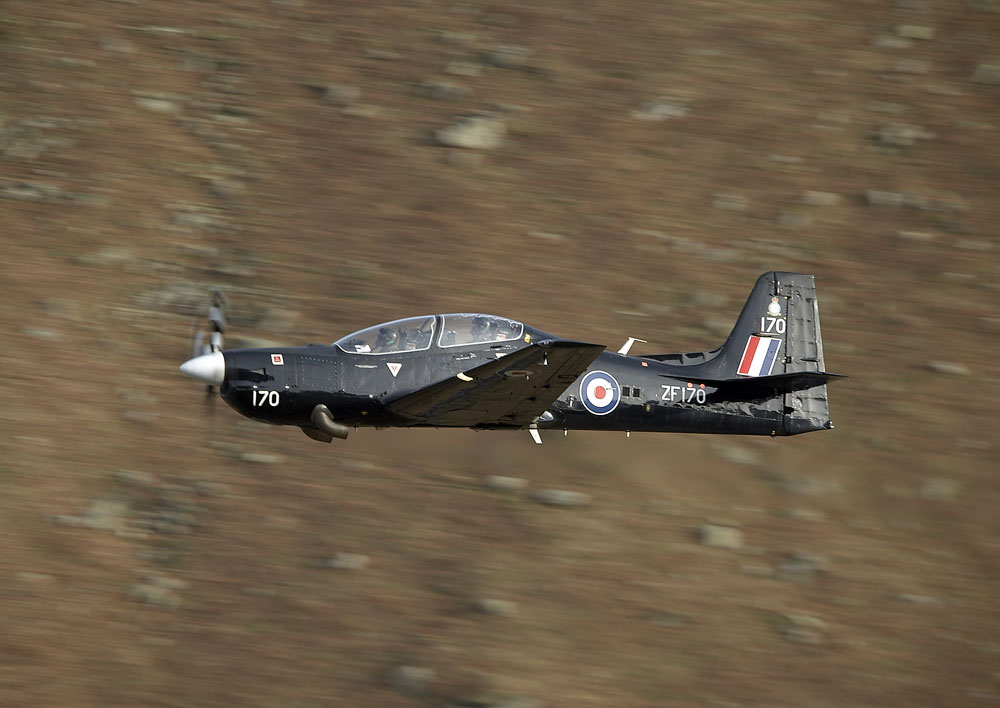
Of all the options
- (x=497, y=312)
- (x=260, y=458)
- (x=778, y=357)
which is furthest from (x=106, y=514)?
(x=778, y=357)

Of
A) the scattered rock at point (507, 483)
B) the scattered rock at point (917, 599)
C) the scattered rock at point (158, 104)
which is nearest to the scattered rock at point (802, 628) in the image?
the scattered rock at point (917, 599)

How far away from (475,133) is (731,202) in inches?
258

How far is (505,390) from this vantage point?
14836mm

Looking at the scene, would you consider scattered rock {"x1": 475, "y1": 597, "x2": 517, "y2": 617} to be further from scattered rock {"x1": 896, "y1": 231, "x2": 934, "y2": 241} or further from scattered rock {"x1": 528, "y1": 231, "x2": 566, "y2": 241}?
scattered rock {"x1": 896, "y1": 231, "x2": 934, "y2": 241}

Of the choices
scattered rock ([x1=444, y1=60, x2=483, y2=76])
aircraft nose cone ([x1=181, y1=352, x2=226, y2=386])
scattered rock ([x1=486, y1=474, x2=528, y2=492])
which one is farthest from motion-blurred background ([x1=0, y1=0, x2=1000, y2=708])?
aircraft nose cone ([x1=181, y1=352, x2=226, y2=386])

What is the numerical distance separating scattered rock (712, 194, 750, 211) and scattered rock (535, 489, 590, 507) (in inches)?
385

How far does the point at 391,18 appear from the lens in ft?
101

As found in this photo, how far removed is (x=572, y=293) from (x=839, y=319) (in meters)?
6.14

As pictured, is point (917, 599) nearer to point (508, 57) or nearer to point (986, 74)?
point (986, 74)

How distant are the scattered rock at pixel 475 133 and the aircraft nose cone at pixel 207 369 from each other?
1475cm

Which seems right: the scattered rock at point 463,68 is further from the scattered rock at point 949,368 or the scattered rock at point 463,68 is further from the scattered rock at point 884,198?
the scattered rock at point 949,368

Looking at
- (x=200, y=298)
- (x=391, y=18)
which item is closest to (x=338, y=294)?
(x=200, y=298)

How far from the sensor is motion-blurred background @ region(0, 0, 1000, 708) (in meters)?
19.6

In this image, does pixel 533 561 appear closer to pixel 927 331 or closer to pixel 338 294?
pixel 338 294
